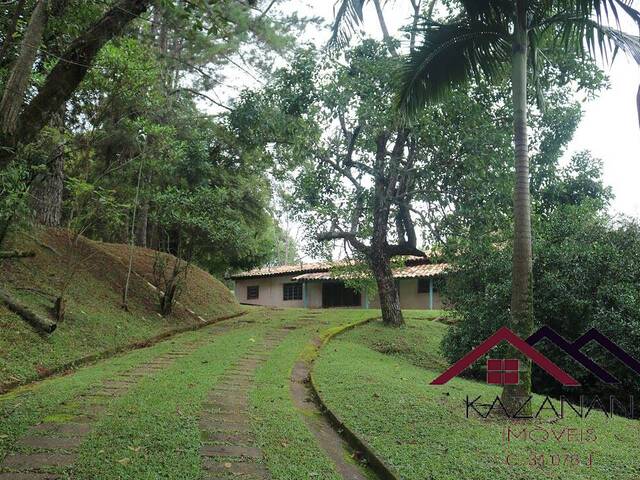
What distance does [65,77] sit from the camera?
4.23m

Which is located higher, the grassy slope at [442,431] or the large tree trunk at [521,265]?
the large tree trunk at [521,265]

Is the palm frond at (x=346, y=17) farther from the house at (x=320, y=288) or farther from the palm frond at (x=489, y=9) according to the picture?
the house at (x=320, y=288)

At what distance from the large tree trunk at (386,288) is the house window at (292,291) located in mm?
12979

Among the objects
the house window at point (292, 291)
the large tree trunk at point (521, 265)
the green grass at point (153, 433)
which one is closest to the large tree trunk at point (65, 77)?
the green grass at point (153, 433)

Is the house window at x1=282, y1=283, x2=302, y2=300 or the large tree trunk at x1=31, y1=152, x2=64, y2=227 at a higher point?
the large tree trunk at x1=31, y1=152, x2=64, y2=227

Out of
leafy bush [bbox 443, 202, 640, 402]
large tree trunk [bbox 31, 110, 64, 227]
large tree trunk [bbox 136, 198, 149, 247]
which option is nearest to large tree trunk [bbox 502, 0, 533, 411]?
leafy bush [bbox 443, 202, 640, 402]

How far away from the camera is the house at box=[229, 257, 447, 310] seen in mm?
21891

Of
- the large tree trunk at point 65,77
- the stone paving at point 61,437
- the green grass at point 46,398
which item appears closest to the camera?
the stone paving at point 61,437

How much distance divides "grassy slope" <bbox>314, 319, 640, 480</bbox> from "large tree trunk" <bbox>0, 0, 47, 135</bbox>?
159 inches

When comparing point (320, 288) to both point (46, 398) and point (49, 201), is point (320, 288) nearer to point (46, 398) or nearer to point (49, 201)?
point (49, 201)

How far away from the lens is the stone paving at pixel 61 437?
3.92 meters

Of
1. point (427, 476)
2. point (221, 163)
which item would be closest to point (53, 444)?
point (427, 476)

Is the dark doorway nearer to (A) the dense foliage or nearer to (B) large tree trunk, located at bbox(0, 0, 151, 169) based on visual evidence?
(A) the dense foliage


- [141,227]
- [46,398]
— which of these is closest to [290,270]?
[141,227]
